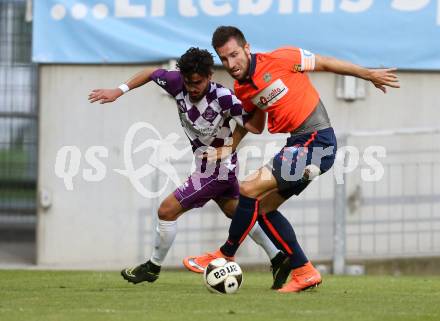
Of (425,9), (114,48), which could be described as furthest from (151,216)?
(425,9)

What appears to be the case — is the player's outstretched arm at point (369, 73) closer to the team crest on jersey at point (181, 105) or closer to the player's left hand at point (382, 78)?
the player's left hand at point (382, 78)

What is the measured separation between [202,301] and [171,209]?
1.62m

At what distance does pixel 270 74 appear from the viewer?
8094mm

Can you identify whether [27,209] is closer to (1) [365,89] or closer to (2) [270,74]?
(1) [365,89]

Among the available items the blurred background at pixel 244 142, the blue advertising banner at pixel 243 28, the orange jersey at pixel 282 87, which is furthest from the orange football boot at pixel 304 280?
the blue advertising banner at pixel 243 28

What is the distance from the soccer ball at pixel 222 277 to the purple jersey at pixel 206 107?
119cm

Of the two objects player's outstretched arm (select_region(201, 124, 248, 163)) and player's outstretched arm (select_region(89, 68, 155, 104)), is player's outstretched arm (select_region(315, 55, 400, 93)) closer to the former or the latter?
player's outstretched arm (select_region(201, 124, 248, 163))

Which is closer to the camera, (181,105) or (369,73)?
A: (369,73)

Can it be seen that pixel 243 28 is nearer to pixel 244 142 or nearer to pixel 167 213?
pixel 244 142

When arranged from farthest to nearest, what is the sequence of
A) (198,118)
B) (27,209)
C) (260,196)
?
(27,209), (198,118), (260,196)

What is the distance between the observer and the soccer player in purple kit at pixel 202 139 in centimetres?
866

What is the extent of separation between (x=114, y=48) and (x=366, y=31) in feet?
9.26

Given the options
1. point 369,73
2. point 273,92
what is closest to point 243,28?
point 273,92

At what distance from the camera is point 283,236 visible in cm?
825
